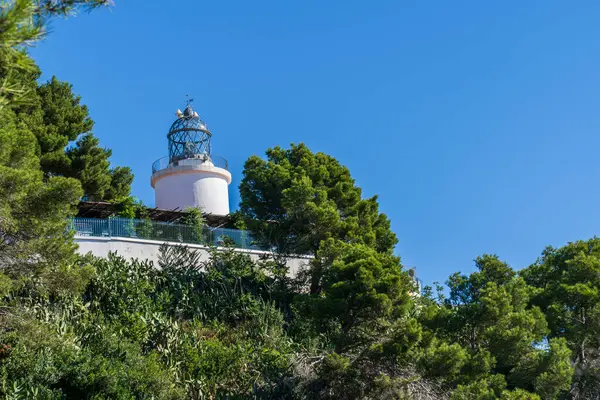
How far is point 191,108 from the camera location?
105ft

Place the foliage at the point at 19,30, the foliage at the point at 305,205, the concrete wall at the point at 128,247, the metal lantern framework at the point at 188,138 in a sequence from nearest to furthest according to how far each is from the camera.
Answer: the foliage at the point at 19,30 < the foliage at the point at 305,205 < the concrete wall at the point at 128,247 < the metal lantern framework at the point at 188,138

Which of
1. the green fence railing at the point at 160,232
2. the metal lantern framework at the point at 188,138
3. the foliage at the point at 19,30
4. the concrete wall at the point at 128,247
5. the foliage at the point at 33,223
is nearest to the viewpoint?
the foliage at the point at 19,30

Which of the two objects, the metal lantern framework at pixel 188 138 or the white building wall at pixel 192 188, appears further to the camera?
the metal lantern framework at pixel 188 138

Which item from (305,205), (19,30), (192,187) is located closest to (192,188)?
(192,187)

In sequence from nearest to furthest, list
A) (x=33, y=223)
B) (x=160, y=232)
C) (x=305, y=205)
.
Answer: (x=33, y=223) → (x=305, y=205) → (x=160, y=232)

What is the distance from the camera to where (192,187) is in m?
28.6

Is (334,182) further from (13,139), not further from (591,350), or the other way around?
(13,139)

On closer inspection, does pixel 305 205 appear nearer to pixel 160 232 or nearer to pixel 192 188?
pixel 160 232

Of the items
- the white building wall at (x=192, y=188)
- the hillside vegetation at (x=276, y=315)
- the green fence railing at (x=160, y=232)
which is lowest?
the hillside vegetation at (x=276, y=315)

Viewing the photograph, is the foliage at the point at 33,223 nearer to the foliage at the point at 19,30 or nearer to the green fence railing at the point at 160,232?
the green fence railing at the point at 160,232

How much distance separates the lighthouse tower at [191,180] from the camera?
28531 mm

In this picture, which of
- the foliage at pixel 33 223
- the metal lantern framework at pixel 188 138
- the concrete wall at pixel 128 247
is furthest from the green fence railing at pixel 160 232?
the metal lantern framework at pixel 188 138

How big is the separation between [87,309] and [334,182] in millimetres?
8672

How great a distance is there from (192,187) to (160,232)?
23.9 ft
